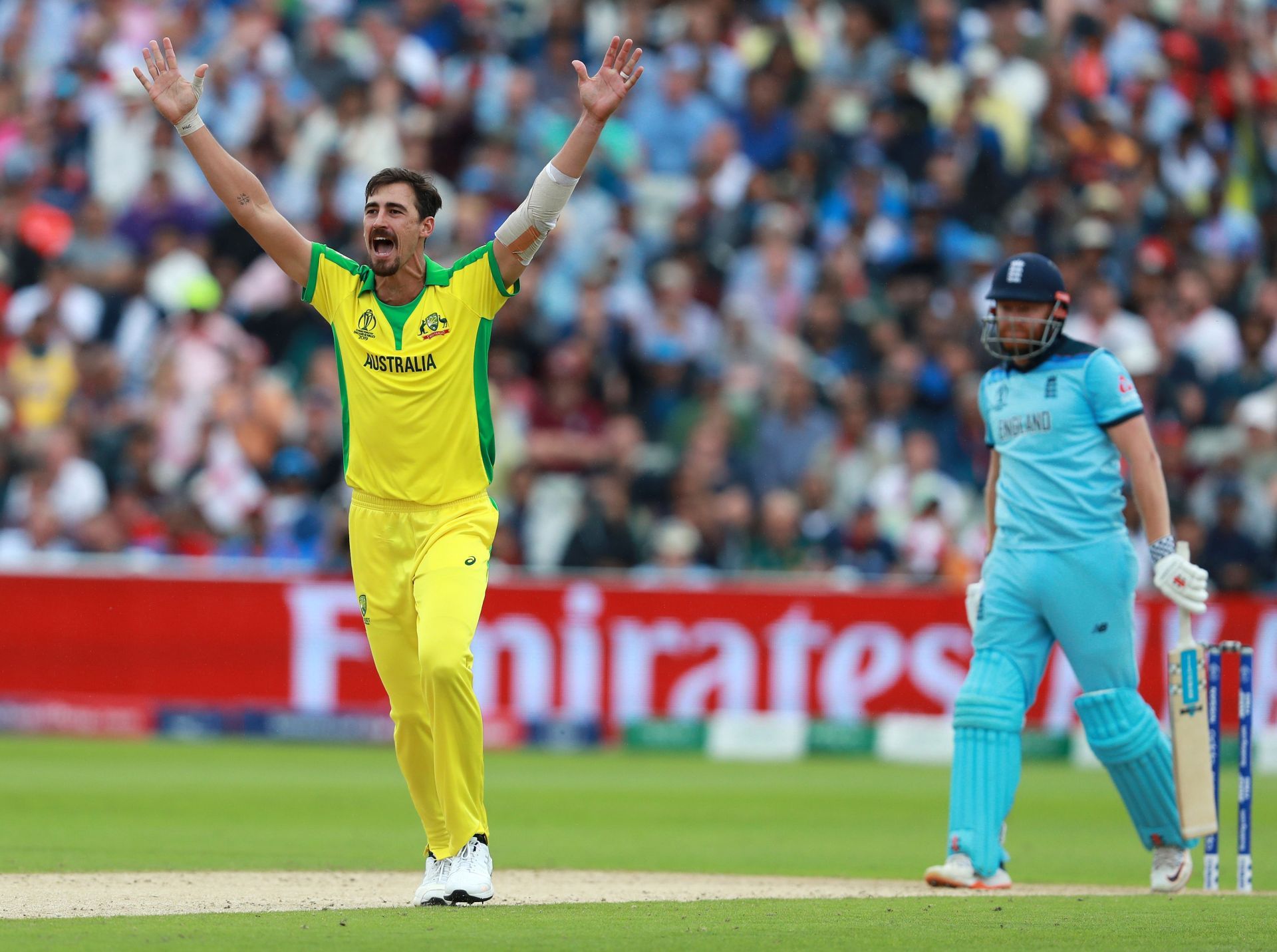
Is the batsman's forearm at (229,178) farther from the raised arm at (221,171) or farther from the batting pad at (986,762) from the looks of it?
the batting pad at (986,762)

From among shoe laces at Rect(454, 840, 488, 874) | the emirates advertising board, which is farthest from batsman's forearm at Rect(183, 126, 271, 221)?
the emirates advertising board

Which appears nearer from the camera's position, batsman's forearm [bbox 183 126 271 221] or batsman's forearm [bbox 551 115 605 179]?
batsman's forearm [bbox 551 115 605 179]

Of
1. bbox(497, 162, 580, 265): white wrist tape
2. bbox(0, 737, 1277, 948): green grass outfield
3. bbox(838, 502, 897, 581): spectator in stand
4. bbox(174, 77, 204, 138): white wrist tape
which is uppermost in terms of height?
bbox(174, 77, 204, 138): white wrist tape

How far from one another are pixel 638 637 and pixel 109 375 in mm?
5217

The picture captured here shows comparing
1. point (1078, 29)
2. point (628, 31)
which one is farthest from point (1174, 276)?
point (628, 31)

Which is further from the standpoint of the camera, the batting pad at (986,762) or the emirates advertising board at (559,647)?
the emirates advertising board at (559,647)

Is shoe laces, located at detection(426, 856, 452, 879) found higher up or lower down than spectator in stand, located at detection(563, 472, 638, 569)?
→ lower down

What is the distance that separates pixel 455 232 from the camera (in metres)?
18.8

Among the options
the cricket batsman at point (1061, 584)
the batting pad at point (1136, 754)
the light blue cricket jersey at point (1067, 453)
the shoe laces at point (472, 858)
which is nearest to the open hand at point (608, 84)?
the cricket batsman at point (1061, 584)

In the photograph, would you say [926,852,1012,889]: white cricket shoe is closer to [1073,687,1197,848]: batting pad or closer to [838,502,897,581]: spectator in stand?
[1073,687,1197,848]: batting pad

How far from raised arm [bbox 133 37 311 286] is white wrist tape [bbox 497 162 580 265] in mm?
807

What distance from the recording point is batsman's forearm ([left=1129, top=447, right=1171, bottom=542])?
846 centimetres

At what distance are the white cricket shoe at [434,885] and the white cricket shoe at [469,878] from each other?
2 centimetres

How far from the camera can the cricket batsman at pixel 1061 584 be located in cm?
853
